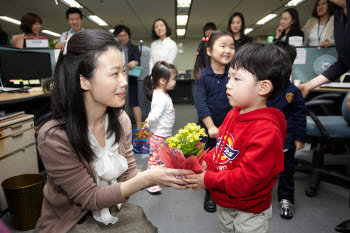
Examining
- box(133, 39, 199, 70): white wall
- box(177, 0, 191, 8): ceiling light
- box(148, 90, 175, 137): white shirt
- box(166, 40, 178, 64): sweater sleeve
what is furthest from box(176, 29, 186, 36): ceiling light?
box(148, 90, 175, 137): white shirt

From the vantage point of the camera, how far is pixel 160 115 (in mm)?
2195

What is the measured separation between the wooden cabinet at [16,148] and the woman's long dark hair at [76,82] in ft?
3.59

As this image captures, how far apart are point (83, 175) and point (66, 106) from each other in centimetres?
26

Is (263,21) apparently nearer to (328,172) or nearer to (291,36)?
(291,36)

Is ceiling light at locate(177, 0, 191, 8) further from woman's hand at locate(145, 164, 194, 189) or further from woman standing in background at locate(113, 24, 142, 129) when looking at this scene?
woman's hand at locate(145, 164, 194, 189)

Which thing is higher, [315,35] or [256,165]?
[315,35]

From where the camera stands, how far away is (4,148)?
165 centimetres

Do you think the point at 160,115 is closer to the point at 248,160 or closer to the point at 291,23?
the point at 248,160

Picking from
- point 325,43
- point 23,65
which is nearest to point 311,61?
point 325,43

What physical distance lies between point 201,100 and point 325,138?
1.09 meters

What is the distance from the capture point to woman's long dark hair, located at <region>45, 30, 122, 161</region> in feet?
Answer: 2.75

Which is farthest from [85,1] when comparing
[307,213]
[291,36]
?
→ [307,213]

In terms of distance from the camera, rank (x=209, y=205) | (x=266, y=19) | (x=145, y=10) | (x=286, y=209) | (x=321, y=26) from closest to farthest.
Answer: (x=286, y=209) → (x=209, y=205) → (x=321, y=26) → (x=145, y=10) → (x=266, y=19)

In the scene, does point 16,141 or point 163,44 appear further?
point 163,44
